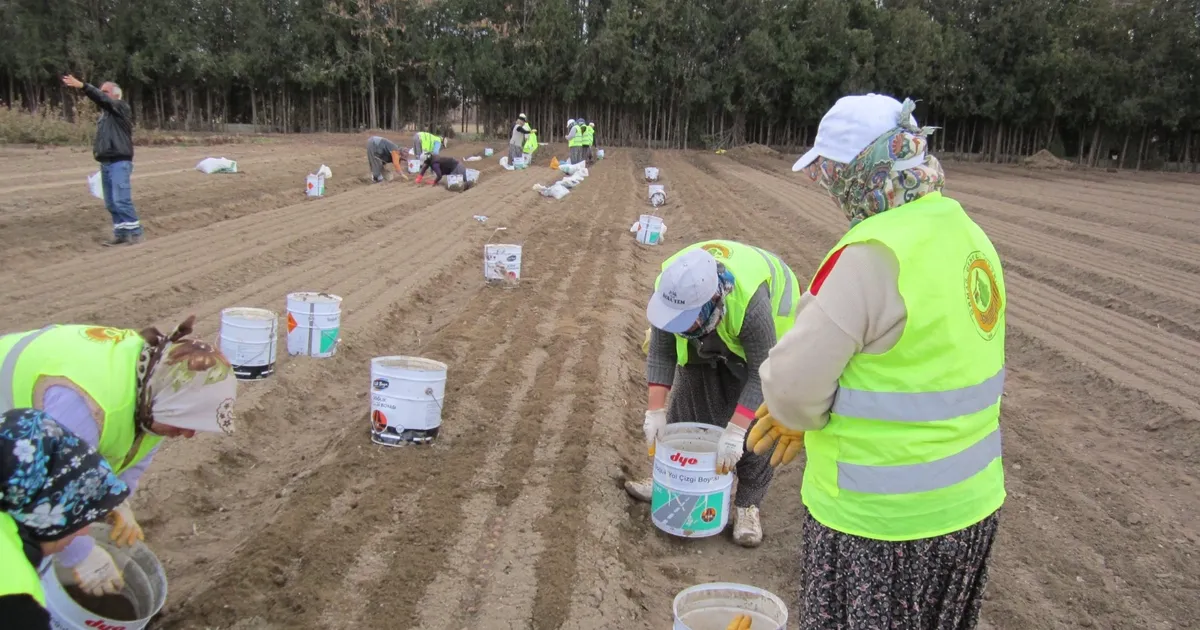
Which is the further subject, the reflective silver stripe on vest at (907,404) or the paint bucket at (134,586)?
the paint bucket at (134,586)

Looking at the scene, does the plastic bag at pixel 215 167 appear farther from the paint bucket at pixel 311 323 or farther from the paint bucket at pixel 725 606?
the paint bucket at pixel 725 606

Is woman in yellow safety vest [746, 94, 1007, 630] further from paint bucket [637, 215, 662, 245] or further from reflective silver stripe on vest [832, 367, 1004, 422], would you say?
paint bucket [637, 215, 662, 245]

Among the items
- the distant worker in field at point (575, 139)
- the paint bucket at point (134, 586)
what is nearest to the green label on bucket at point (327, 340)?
the paint bucket at point (134, 586)

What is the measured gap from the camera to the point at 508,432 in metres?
5.00

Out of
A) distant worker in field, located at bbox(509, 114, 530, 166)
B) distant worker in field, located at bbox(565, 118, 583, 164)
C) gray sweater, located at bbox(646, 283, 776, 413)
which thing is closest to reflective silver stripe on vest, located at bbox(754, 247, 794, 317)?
gray sweater, located at bbox(646, 283, 776, 413)

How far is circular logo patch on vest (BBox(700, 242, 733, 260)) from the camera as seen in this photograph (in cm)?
344

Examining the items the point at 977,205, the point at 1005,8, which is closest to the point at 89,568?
the point at 977,205

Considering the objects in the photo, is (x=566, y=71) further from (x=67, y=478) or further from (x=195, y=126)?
(x=67, y=478)

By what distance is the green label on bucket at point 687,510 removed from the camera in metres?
3.76

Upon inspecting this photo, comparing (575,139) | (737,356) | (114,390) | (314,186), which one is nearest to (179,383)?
(114,390)

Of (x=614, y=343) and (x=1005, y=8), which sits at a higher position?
(x=1005, y=8)

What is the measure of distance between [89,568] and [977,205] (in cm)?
1747

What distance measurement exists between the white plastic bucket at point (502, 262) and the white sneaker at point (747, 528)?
504cm

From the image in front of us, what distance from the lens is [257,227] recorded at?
10.6m
